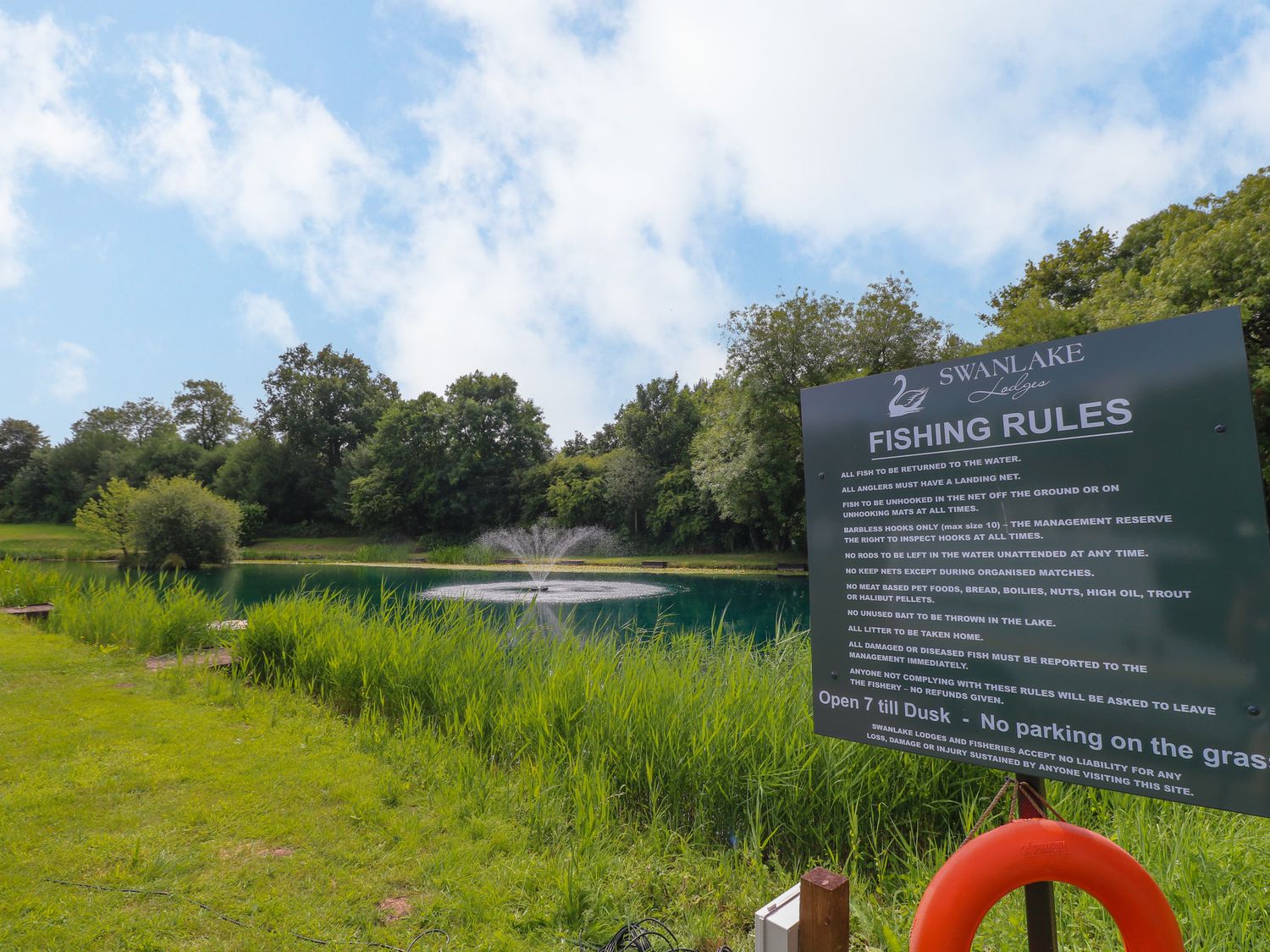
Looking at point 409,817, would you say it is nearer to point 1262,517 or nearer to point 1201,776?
point 1201,776

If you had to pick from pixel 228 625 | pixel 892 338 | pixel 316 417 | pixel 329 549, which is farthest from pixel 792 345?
pixel 316 417

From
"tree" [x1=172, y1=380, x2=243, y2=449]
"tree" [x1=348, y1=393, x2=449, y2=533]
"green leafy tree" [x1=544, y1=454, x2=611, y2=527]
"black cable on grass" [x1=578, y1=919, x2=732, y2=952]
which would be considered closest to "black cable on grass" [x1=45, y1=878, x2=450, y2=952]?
"black cable on grass" [x1=578, y1=919, x2=732, y2=952]

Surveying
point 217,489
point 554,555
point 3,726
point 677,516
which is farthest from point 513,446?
point 3,726

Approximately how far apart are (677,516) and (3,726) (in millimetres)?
23879

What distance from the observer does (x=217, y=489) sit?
119ft

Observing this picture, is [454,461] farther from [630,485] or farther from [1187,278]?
[1187,278]

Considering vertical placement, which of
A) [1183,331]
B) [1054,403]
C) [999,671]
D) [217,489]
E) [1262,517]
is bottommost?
[999,671]

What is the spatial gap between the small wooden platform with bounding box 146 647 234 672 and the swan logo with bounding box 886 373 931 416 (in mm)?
5414

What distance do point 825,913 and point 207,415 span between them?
173ft

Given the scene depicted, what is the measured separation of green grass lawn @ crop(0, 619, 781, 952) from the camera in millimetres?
2012

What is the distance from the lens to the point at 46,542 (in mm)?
28359

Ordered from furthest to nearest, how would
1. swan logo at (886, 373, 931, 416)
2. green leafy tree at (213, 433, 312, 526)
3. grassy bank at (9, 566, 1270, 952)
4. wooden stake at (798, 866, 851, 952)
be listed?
green leafy tree at (213, 433, 312, 526) < grassy bank at (9, 566, 1270, 952) < swan logo at (886, 373, 931, 416) < wooden stake at (798, 866, 851, 952)

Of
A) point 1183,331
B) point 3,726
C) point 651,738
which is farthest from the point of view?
point 3,726

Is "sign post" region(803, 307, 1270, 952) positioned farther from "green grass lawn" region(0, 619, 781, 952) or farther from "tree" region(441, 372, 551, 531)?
"tree" region(441, 372, 551, 531)
